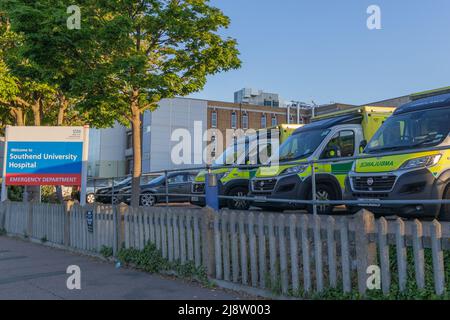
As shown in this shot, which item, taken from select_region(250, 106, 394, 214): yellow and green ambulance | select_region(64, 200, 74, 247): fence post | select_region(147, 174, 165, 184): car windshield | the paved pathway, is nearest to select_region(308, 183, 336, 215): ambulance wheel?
select_region(250, 106, 394, 214): yellow and green ambulance

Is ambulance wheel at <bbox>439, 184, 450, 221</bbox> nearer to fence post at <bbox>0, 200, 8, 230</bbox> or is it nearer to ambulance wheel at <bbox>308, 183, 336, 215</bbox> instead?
ambulance wheel at <bbox>308, 183, 336, 215</bbox>

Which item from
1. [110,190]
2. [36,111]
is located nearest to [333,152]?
[110,190]

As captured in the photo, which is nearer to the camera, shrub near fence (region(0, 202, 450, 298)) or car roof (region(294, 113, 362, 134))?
shrub near fence (region(0, 202, 450, 298))

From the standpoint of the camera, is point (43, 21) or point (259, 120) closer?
point (43, 21)

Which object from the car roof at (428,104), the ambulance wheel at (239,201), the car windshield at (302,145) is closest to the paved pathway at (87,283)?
the ambulance wheel at (239,201)

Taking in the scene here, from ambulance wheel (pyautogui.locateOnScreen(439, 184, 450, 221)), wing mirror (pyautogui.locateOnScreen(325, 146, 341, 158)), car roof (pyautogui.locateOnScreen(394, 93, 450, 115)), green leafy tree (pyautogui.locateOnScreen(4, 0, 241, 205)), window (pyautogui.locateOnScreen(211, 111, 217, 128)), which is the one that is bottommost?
ambulance wheel (pyautogui.locateOnScreen(439, 184, 450, 221))

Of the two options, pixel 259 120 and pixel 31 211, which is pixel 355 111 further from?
pixel 259 120

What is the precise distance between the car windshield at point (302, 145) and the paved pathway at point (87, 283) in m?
4.74

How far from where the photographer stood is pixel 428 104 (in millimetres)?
9055

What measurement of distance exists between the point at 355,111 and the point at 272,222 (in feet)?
20.9

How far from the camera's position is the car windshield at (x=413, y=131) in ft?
27.2

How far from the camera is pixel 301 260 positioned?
645cm

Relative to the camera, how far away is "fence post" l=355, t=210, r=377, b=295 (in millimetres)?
5348
